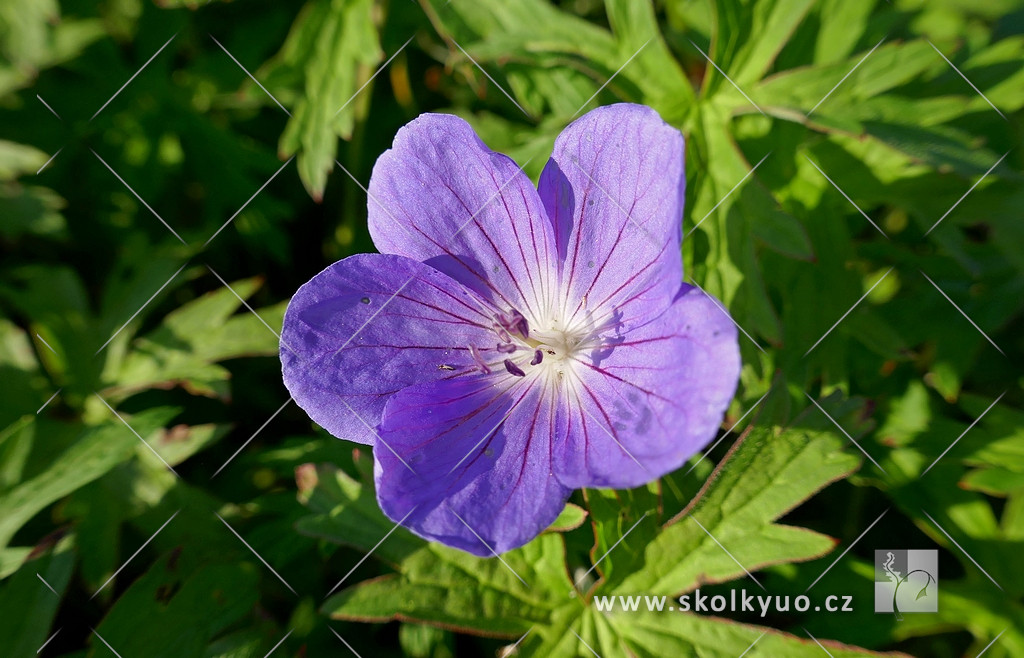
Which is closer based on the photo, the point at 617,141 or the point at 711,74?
the point at 617,141

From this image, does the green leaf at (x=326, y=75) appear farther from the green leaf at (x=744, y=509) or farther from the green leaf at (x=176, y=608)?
the green leaf at (x=744, y=509)

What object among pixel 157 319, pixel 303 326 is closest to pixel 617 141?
pixel 303 326

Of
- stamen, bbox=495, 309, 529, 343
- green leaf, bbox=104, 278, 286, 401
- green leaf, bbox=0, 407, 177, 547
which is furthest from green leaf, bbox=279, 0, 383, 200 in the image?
stamen, bbox=495, 309, 529, 343

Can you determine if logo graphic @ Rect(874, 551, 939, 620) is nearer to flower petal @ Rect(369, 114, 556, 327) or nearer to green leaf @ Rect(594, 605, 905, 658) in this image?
green leaf @ Rect(594, 605, 905, 658)

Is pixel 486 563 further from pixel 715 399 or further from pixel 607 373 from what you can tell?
pixel 715 399

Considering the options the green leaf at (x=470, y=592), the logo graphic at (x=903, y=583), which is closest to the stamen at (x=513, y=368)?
the green leaf at (x=470, y=592)
